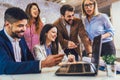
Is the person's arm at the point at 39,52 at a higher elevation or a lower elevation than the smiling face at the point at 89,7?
lower

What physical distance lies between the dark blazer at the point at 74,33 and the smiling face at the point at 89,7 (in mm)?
209

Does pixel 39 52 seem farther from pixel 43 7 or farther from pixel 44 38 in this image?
pixel 43 7

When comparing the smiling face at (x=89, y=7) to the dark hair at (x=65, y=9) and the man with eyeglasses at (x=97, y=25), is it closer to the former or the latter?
the man with eyeglasses at (x=97, y=25)

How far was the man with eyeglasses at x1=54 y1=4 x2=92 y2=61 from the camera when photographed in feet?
9.84

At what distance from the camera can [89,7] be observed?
9.66 ft

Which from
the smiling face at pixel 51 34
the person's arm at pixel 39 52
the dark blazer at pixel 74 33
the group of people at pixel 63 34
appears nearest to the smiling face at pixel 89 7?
the group of people at pixel 63 34

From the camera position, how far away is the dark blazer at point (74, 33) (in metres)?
2.99

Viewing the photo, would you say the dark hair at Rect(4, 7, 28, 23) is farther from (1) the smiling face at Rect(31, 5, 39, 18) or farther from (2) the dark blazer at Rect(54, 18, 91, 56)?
(2) the dark blazer at Rect(54, 18, 91, 56)

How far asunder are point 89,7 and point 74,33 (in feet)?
1.57

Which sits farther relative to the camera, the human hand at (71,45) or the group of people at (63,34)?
the human hand at (71,45)

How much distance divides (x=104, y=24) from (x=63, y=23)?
652 mm

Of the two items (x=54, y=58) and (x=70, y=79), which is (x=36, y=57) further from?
(x=70, y=79)

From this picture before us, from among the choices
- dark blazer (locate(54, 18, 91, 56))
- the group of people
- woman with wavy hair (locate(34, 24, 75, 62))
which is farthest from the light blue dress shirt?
woman with wavy hair (locate(34, 24, 75, 62))

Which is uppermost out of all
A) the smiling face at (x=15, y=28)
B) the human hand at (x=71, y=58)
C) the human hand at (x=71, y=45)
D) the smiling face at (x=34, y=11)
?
the smiling face at (x=34, y=11)
